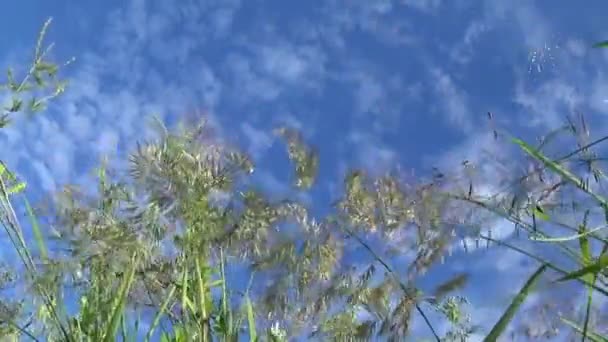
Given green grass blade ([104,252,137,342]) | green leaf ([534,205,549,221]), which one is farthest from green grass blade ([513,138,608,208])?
green grass blade ([104,252,137,342])

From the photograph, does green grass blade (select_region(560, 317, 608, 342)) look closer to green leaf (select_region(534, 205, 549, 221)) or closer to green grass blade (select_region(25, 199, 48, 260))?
green leaf (select_region(534, 205, 549, 221))

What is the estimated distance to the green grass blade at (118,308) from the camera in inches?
64.7

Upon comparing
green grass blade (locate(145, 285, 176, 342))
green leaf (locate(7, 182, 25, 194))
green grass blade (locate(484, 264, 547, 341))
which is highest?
green leaf (locate(7, 182, 25, 194))

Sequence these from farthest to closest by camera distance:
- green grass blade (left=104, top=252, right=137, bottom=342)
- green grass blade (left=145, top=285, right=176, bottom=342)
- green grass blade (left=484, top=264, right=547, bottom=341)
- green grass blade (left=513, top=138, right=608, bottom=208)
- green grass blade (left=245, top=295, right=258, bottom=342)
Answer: green grass blade (left=245, top=295, right=258, bottom=342) < green grass blade (left=145, top=285, right=176, bottom=342) < green grass blade (left=104, top=252, right=137, bottom=342) < green grass blade (left=513, top=138, right=608, bottom=208) < green grass blade (left=484, top=264, right=547, bottom=341)

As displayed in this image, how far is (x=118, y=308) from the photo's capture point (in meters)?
1.65

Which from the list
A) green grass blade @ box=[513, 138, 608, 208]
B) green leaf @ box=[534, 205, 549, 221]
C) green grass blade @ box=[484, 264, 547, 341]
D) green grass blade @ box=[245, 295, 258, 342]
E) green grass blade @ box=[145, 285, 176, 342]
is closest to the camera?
green grass blade @ box=[484, 264, 547, 341]

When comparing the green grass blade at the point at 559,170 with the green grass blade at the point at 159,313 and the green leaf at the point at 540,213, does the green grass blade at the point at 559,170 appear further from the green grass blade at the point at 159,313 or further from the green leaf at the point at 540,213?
the green grass blade at the point at 159,313

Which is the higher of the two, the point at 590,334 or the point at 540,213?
the point at 540,213

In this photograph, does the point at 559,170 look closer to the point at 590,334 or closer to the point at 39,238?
the point at 590,334

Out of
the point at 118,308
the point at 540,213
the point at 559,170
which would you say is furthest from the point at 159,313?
the point at 559,170

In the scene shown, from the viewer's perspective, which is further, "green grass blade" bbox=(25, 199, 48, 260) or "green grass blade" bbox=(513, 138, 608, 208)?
"green grass blade" bbox=(25, 199, 48, 260)

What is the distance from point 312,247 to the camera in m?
2.12

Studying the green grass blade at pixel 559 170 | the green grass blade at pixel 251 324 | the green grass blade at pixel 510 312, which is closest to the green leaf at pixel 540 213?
the green grass blade at pixel 559 170

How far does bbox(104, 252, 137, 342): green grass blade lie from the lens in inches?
64.7
